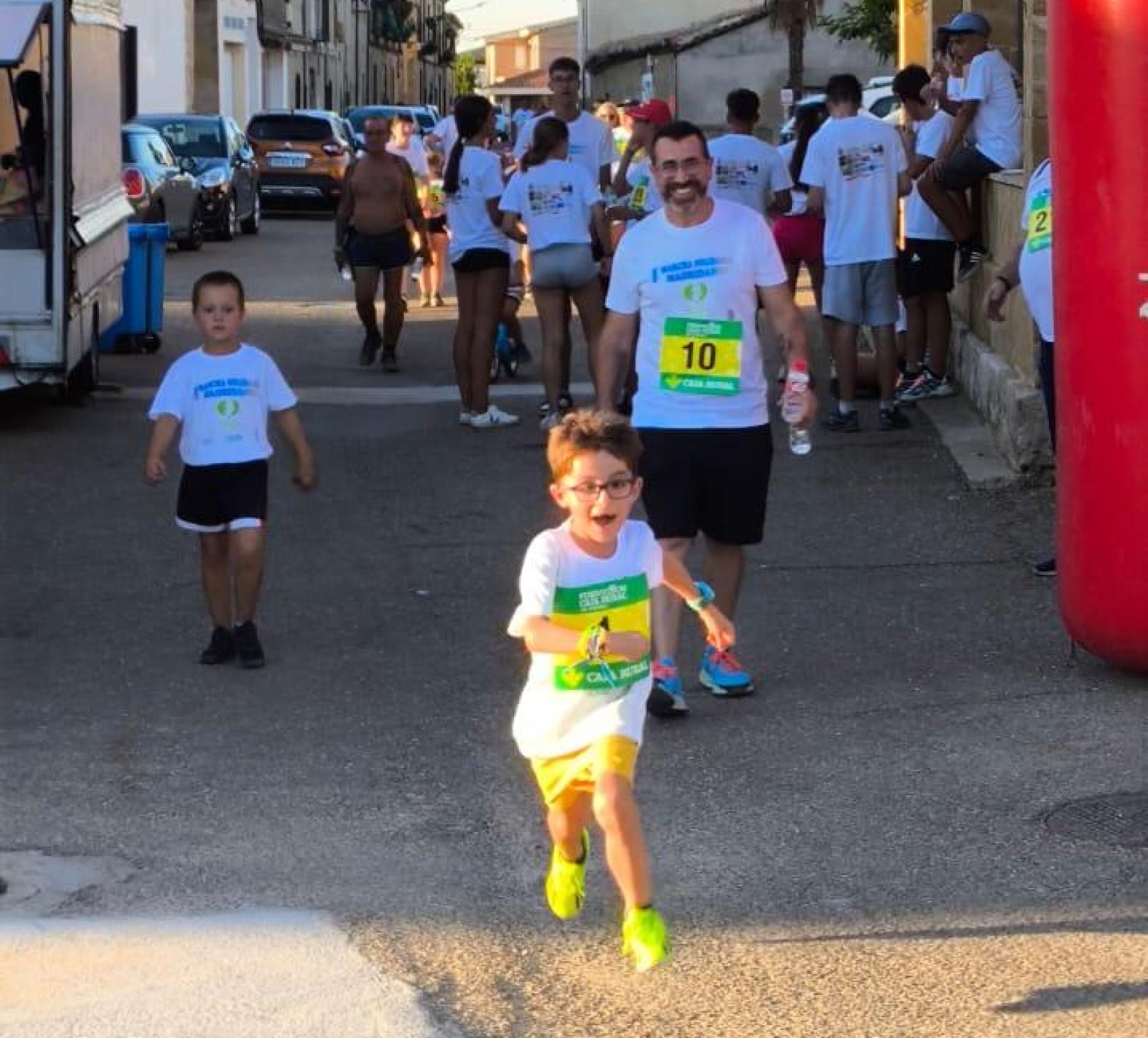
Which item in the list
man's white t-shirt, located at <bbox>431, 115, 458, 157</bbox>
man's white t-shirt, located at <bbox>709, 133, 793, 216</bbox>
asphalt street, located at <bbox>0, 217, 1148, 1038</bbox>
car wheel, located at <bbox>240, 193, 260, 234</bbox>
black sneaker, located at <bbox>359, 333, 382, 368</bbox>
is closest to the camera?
asphalt street, located at <bbox>0, 217, 1148, 1038</bbox>

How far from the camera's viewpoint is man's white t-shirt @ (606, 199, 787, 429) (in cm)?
715

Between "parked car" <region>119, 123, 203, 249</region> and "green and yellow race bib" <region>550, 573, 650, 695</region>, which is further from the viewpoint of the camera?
"parked car" <region>119, 123, 203, 249</region>

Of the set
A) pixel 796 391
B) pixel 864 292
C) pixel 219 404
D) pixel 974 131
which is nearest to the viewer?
pixel 796 391

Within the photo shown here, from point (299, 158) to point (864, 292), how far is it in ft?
87.4

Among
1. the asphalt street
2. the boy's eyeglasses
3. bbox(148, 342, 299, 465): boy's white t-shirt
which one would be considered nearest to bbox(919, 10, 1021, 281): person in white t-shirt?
the asphalt street

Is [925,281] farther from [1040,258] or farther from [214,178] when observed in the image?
[214,178]

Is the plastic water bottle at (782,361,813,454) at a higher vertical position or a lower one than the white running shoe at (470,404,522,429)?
higher

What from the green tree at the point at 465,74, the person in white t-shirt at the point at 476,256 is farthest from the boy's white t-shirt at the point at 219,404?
the green tree at the point at 465,74

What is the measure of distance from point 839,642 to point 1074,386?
1.47 meters

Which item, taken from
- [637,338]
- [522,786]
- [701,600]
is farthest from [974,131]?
[701,600]

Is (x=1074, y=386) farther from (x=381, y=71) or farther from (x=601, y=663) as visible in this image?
(x=381, y=71)

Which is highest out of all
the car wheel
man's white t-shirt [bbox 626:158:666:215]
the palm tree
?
the palm tree

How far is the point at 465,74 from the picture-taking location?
5453 inches

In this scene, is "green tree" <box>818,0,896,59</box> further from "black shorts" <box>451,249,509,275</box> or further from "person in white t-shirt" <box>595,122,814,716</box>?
"person in white t-shirt" <box>595,122,814,716</box>
